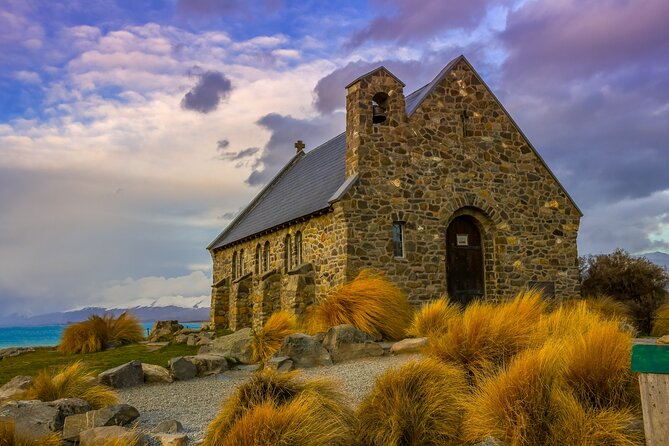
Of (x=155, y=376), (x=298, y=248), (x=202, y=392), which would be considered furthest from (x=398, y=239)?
(x=202, y=392)

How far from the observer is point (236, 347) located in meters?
13.7

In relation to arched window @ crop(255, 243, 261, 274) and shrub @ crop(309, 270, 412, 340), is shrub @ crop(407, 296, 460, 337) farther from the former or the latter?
arched window @ crop(255, 243, 261, 274)

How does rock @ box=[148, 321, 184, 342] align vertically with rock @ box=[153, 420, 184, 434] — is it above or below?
above

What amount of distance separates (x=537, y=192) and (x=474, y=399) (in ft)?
46.9

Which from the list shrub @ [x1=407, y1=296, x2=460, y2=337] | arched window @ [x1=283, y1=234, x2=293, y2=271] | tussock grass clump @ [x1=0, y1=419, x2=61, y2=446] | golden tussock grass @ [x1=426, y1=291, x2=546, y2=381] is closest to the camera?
tussock grass clump @ [x1=0, y1=419, x2=61, y2=446]

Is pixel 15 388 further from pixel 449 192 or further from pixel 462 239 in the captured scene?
pixel 462 239

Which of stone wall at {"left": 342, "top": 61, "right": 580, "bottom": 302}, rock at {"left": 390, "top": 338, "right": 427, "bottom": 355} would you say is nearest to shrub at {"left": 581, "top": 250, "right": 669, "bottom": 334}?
stone wall at {"left": 342, "top": 61, "right": 580, "bottom": 302}

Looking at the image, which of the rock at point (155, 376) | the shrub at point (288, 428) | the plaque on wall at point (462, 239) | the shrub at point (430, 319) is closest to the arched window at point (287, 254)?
the plaque on wall at point (462, 239)

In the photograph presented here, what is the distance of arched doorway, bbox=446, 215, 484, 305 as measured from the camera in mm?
18938

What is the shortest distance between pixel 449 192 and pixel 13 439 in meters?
14.6

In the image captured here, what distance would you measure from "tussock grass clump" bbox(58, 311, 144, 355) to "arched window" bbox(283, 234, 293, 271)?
231 inches

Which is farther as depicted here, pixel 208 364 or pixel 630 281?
pixel 630 281

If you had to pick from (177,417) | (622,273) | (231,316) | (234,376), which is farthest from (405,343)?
(231,316)

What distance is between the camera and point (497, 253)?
1905 centimetres
